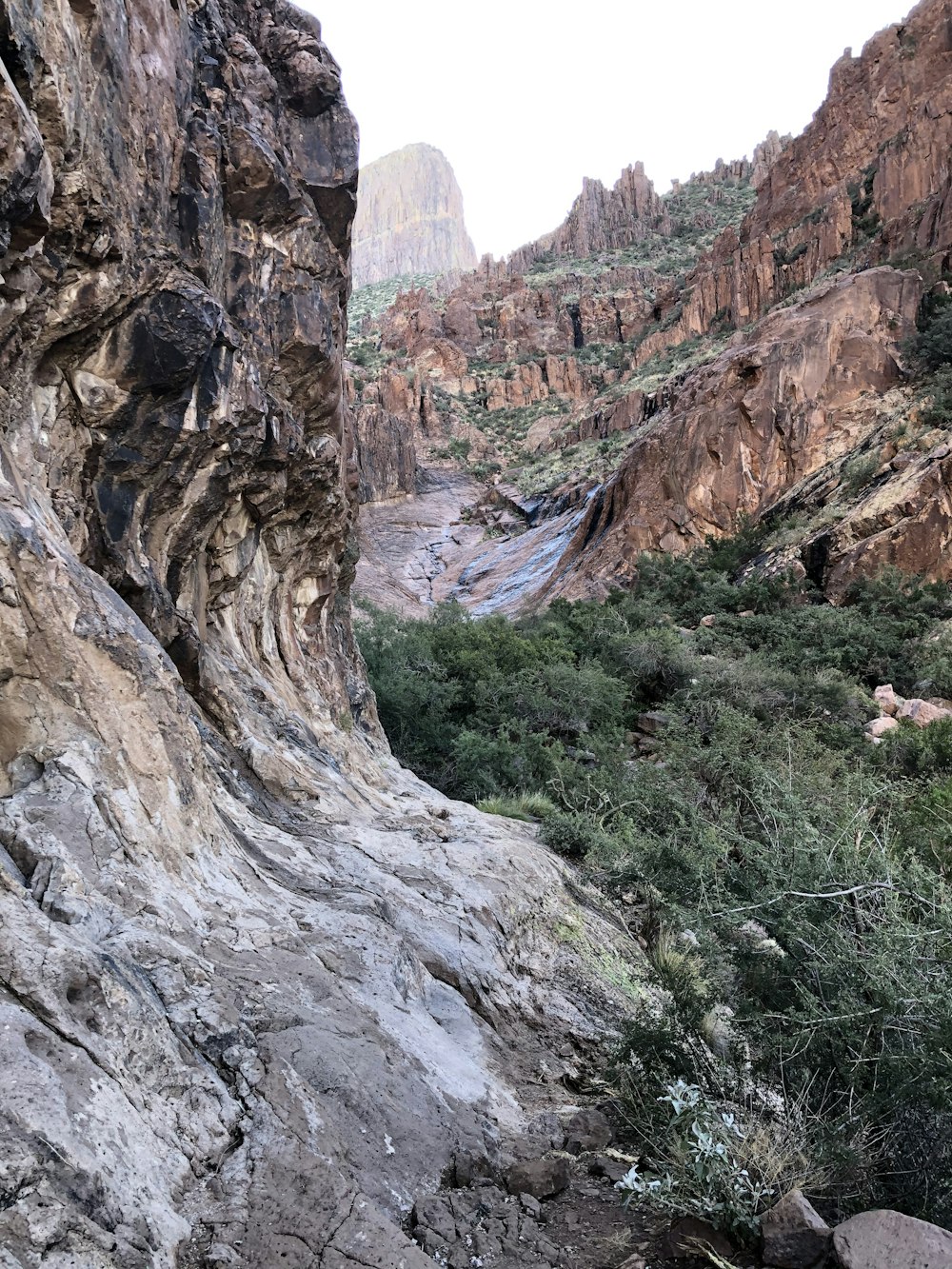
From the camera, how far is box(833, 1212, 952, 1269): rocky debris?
259 cm

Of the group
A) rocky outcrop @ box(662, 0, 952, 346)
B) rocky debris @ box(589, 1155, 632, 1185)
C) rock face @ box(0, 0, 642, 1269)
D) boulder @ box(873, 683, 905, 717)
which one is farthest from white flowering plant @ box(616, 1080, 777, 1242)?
rocky outcrop @ box(662, 0, 952, 346)

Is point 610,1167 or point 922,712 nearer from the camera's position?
point 610,1167

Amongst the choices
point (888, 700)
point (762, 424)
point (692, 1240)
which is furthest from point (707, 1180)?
point (762, 424)

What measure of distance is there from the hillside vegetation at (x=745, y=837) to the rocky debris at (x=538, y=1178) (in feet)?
1.38

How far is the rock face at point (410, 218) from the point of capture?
16638 centimetres

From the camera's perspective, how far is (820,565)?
24078 millimetres

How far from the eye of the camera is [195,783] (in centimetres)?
530

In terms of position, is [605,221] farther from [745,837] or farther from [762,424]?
[745,837]

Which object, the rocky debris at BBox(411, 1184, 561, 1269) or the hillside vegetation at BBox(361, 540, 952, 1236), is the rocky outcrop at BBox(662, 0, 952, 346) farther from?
the rocky debris at BBox(411, 1184, 561, 1269)

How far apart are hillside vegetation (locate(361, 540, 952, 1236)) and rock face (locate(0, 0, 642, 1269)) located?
1130mm

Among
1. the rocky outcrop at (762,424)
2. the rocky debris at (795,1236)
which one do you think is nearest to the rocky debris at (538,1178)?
the rocky debris at (795,1236)

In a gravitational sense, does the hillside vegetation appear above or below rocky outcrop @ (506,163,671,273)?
below

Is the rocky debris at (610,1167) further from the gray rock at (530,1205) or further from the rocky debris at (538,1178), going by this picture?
the gray rock at (530,1205)

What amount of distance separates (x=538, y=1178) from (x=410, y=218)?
19666 cm
